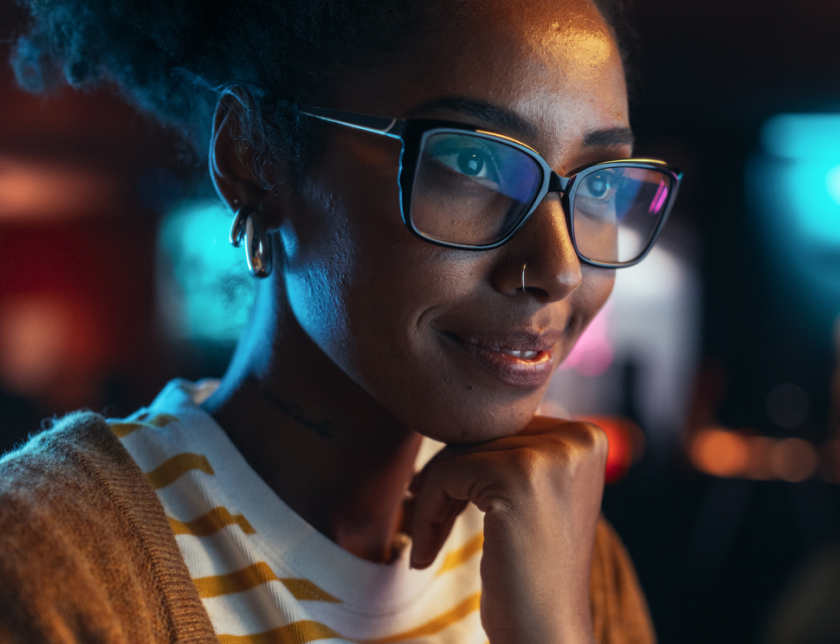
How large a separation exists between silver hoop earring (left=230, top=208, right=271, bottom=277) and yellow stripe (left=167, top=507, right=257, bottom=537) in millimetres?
323

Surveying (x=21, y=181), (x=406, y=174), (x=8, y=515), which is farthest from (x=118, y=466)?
(x=21, y=181)

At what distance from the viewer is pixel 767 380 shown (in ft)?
16.6

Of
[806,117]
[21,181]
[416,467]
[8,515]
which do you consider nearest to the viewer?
[8,515]

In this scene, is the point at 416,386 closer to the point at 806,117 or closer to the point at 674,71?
the point at 674,71

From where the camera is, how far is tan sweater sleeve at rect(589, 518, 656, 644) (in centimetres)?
118

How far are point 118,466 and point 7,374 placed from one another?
4.15 metres

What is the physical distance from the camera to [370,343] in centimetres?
86

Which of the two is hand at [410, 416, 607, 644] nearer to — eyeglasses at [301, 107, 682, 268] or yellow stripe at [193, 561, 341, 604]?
yellow stripe at [193, 561, 341, 604]

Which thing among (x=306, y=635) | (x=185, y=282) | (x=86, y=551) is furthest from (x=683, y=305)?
(x=86, y=551)

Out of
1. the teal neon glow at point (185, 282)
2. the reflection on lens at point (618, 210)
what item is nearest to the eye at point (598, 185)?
the reflection on lens at point (618, 210)

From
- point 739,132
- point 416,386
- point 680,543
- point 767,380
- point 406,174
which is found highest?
point 739,132

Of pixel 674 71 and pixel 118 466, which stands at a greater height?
pixel 674 71

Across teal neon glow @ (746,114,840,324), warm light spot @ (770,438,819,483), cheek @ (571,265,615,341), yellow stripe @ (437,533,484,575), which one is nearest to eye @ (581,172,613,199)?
cheek @ (571,265,615,341)

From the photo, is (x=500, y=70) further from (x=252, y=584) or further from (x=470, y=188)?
(x=252, y=584)
